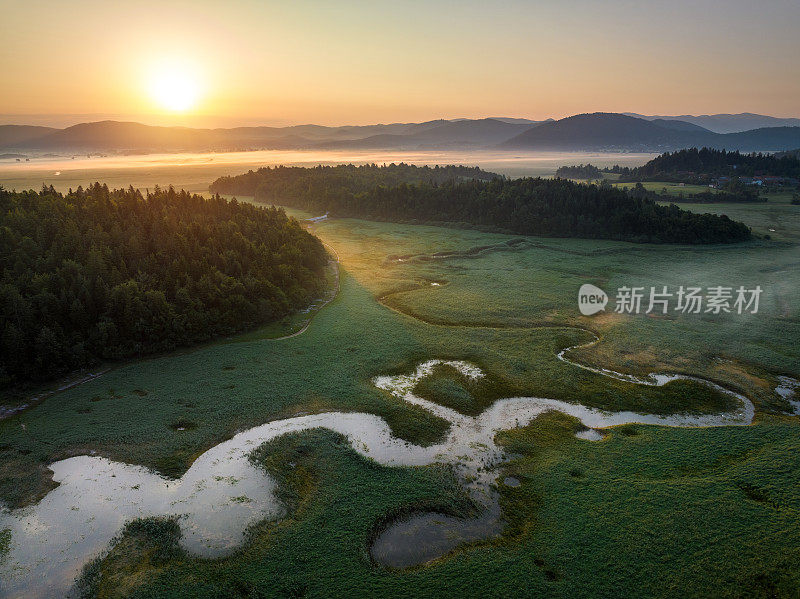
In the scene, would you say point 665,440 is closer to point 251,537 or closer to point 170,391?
point 251,537

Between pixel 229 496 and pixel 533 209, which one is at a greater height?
pixel 533 209

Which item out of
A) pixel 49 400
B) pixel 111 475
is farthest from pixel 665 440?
pixel 49 400

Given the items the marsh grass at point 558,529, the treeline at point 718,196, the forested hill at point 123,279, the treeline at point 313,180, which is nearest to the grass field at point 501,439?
the marsh grass at point 558,529

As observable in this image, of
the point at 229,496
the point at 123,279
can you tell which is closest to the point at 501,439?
the point at 229,496

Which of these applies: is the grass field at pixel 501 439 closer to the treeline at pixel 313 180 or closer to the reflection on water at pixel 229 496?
the reflection on water at pixel 229 496

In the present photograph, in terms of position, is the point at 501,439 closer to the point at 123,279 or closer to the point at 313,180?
the point at 123,279
